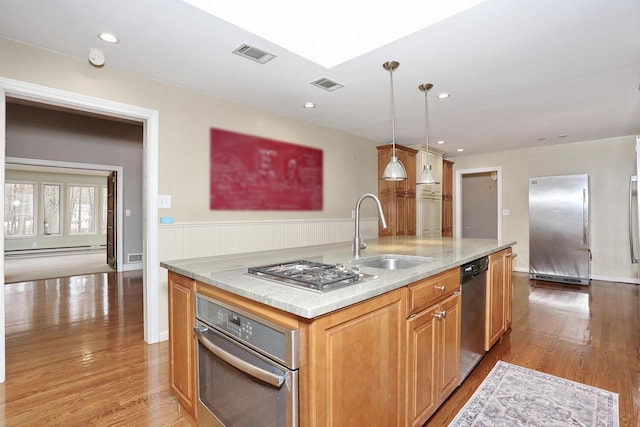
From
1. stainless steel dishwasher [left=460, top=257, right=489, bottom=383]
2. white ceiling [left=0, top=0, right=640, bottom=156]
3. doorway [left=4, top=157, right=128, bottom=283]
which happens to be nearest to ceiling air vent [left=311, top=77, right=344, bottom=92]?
white ceiling [left=0, top=0, right=640, bottom=156]

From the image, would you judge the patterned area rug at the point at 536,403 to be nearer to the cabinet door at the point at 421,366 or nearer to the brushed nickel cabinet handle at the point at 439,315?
the cabinet door at the point at 421,366

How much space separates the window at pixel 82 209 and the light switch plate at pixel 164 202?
8.25 meters

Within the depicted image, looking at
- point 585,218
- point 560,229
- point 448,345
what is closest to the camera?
point 448,345

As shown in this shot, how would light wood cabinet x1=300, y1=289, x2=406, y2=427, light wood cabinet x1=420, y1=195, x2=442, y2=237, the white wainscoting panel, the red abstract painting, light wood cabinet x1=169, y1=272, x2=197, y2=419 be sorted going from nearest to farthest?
light wood cabinet x1=300, y1=289, x2=406, y2=427, light wood cabinet x1=169, y1=272, x2=197, y2=419, the white wainscoting panel, the red abstract painting, light wood cabinet x1=420, y1=195, x2=442, y2=237

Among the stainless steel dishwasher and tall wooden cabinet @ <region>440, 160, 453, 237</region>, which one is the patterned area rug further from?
tall wooden cabinet @ <region>440, 160, 453, 237</region>

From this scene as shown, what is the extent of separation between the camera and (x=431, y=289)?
161cm

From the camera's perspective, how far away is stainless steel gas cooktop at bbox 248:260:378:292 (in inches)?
48.3

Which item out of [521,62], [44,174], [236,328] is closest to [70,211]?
[44,174]

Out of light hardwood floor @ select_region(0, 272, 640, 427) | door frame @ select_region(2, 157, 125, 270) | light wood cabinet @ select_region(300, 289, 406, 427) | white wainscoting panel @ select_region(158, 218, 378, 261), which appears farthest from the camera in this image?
door frame @ select_region(2, 157, 125, 270)

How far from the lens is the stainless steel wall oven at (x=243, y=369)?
106 centimetres

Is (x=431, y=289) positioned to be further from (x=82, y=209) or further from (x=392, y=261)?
(x=82, y=209)

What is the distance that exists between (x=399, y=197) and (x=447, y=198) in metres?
1.83

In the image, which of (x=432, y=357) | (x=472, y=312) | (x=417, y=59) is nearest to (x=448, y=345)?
(x=432, y=357)

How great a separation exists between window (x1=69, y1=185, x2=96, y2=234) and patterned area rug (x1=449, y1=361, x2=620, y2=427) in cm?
1075
